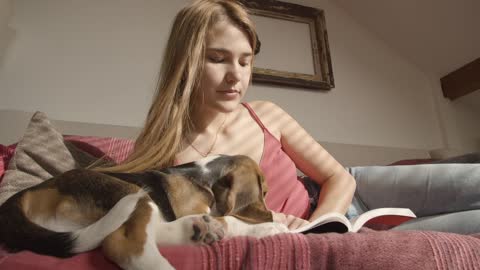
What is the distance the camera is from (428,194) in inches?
33.8

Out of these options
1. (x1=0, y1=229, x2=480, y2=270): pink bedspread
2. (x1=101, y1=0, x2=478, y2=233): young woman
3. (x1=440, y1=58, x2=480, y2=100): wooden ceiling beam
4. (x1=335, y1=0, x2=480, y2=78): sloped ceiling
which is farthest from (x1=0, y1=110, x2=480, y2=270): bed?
(x1=440, y1=58, x2=480, y2=100): wooden ceiling beam

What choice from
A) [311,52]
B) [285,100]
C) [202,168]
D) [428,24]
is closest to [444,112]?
[428,24]

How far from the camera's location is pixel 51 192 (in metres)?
0.45

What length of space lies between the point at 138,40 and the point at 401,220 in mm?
1361

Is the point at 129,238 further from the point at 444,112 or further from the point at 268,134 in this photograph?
the point at 444,112

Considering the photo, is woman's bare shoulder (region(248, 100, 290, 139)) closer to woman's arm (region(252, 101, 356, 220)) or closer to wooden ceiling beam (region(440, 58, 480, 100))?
woman's arm (region(252, 101, 356, 220))

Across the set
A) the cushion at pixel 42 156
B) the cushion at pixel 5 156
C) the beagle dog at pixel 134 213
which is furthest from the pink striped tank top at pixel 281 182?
the cushion at pixel 5 156

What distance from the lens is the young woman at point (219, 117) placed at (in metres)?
0.79

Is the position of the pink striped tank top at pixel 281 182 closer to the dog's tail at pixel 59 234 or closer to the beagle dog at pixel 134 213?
the beagle dog at pixel 134 213

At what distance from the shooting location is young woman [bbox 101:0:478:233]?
0.79 meters

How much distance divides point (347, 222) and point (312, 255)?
0.15 meters

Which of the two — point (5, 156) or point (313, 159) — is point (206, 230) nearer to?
point (313, 159)

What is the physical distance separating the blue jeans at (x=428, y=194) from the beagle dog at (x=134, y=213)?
1.54ft

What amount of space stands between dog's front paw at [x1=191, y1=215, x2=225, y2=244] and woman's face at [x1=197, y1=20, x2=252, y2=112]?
0.44 meters
